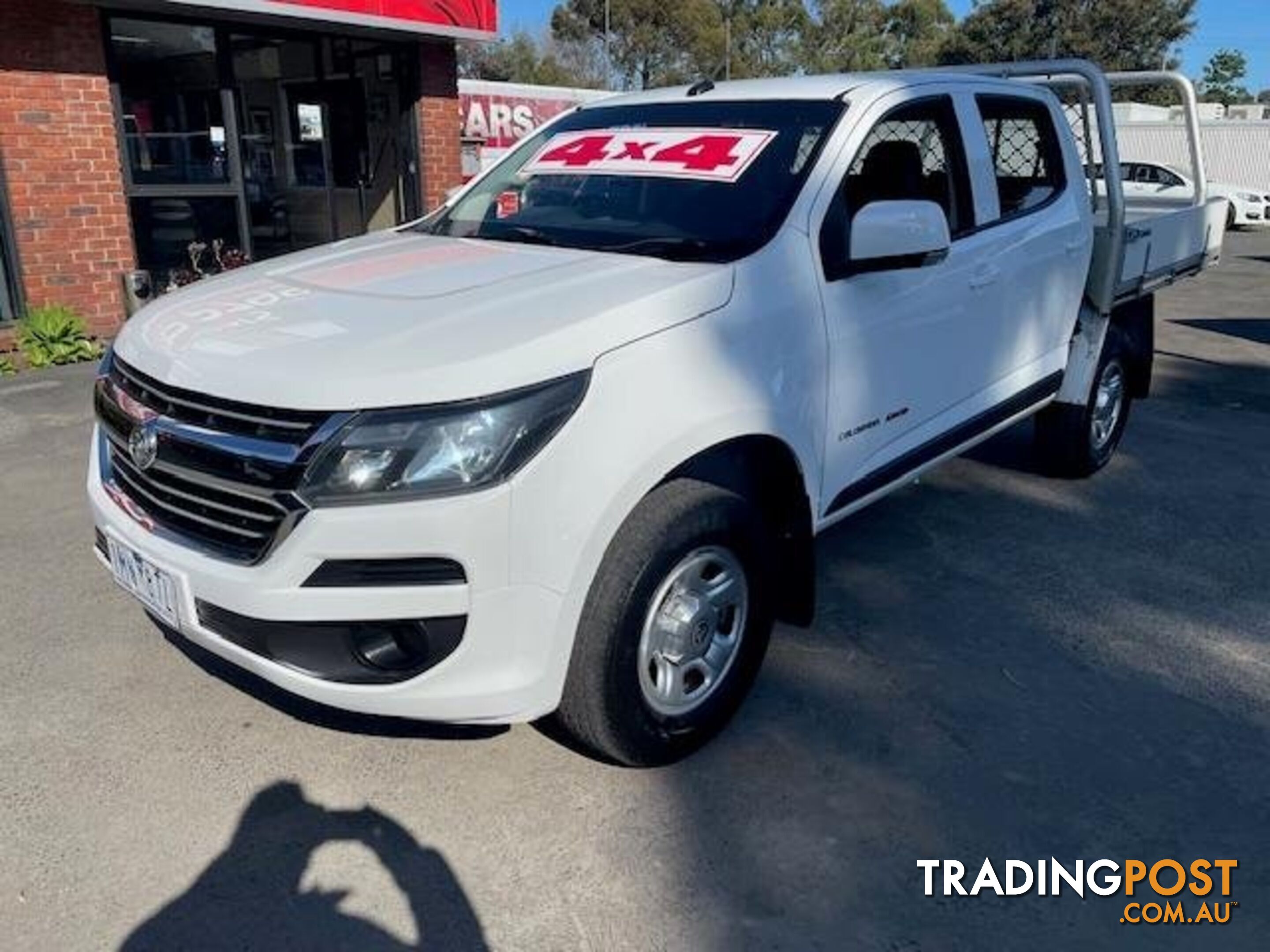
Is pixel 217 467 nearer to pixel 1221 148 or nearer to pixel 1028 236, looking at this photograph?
pixel 1028 236

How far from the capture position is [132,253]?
8.76m

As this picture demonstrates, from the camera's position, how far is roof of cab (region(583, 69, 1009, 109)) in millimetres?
3631

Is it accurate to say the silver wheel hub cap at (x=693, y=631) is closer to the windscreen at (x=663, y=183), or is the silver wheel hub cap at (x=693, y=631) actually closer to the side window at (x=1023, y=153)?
the windscreen at (x=663, y=183)

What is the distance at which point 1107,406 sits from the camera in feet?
17.8

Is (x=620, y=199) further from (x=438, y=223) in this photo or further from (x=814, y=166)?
(x=438, y=223)

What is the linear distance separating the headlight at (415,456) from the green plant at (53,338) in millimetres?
6949

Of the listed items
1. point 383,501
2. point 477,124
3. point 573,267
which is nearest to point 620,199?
point 573,267

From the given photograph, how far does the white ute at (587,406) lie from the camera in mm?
2340

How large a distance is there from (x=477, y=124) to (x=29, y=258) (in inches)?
321

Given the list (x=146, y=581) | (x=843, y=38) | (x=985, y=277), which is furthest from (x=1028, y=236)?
(x=843, y=38)

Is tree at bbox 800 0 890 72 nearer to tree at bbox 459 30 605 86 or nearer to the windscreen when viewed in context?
tree at bbox 459 30 605 86

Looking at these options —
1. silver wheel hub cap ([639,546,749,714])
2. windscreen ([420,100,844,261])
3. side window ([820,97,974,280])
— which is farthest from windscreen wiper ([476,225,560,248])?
silver wheel hub cap ([639,546,749,714])

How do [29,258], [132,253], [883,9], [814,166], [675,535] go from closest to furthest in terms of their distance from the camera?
[675,535], [814,166], [29,258], [132,253], [883,9]

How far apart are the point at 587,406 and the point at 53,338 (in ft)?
23.7
